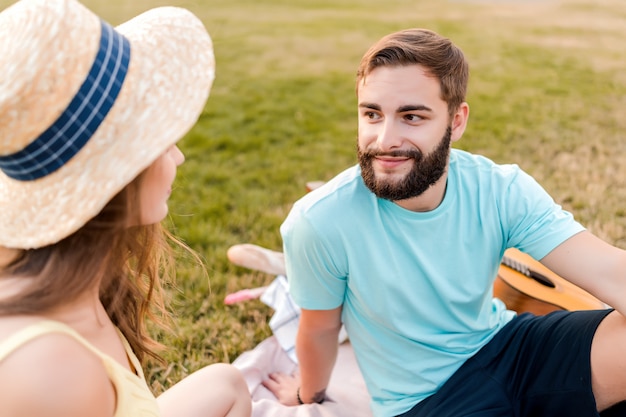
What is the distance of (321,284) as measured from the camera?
7.25 ft

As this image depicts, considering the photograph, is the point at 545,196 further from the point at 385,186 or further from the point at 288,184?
the point at 288,184

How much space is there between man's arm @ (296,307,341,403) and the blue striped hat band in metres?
1.15

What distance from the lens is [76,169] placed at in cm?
139

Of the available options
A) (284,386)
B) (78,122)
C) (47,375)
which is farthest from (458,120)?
(47,375)

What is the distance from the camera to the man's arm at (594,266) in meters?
2.07

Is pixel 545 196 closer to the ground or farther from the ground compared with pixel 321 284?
farther from the ground

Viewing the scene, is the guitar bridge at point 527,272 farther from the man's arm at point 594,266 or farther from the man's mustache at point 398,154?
the man's mustache at point 398,154

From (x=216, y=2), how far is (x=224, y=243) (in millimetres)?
9950

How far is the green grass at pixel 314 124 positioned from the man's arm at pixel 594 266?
148 centimetres

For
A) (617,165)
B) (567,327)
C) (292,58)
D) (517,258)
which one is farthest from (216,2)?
(567,327)

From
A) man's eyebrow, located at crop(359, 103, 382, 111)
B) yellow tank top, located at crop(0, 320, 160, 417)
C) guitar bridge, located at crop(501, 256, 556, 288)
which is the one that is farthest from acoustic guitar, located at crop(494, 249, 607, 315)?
yellow tank top, located at crop(0, 320, 160, 417)

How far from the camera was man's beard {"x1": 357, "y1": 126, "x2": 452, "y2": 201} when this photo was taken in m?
2.14

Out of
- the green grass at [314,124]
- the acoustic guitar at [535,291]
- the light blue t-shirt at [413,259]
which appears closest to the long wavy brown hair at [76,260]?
the light blue t-shirt at [413,259]

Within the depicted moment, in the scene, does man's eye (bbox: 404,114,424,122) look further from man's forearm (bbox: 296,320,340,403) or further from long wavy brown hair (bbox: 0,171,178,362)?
long wavy brown hair (bbox: 0,171,178,362)
